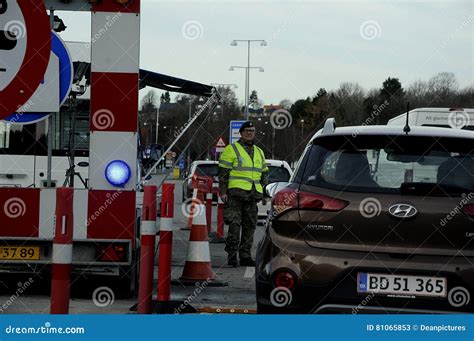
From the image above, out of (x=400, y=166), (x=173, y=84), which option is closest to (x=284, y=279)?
(x=400, y=166)

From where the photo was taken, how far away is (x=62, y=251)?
6191 mm

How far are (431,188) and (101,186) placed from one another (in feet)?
9.82

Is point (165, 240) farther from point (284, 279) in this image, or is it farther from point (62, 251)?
point (284, 279)

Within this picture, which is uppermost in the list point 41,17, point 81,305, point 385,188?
point 41,17

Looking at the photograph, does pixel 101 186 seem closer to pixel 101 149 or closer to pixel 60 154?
pixel 101 149

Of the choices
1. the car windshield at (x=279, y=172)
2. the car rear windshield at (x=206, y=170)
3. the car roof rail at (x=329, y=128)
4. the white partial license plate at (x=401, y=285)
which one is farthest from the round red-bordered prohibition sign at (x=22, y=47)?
the car rear windshield at (x=206, y=170)

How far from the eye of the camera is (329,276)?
5945 millimetres

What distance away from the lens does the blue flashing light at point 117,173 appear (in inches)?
313

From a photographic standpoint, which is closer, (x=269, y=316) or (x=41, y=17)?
(x=269, y=316)

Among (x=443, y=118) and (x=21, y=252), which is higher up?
(x=443, y=118)

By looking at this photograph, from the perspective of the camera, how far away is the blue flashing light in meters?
7.94

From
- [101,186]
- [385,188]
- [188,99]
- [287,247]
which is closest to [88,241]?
[101,186]

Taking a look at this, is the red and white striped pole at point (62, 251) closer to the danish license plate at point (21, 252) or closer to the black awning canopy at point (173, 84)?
the danish license plate at point (21, 252)

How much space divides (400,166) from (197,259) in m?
4.84
